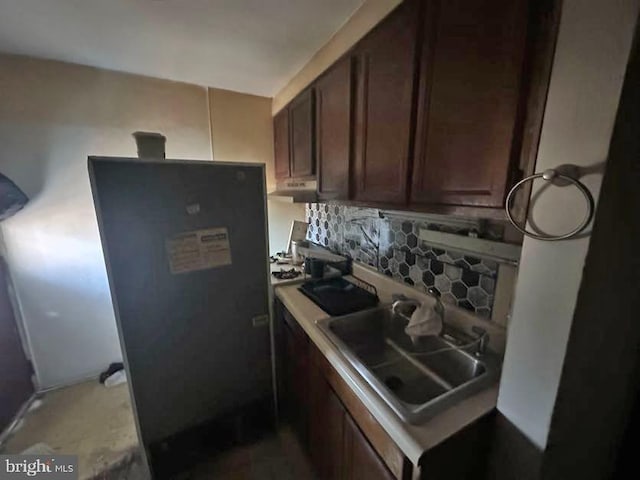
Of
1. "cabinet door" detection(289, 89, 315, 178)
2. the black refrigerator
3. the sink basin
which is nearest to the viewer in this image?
the sink basin

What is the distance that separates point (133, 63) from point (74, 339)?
2.10 meters

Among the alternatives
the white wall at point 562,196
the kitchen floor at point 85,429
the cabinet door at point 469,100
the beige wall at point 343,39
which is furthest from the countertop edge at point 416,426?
the kitchen floor at point 85,429

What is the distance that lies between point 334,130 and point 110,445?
7.36 feet

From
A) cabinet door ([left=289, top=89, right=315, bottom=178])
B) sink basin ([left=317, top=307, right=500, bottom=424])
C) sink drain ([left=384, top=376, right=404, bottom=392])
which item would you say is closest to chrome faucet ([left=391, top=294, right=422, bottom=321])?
sink basin ([left=317, top=307, right=500, bottom=424])

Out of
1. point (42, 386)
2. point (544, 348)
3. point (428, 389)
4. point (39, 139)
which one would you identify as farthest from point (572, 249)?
point (42, 386)

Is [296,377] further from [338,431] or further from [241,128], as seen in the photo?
[241,128]

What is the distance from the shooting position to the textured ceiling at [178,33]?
3.90 feet

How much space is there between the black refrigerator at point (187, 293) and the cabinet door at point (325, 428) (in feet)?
1.47

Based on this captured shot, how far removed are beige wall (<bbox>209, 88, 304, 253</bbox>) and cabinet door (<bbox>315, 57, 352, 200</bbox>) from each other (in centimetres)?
98

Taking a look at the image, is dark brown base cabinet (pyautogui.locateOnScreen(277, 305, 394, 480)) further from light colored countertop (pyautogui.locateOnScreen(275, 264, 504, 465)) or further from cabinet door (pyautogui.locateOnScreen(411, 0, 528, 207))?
cabinet door (pyautogui.locateOnScreen(411, 0, 528, 207))

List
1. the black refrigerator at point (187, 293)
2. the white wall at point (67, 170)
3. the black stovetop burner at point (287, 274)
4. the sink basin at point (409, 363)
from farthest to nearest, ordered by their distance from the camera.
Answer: the black stovetop burner at point (287, 274) → the white wall at point (67, 170) → the black refrigerator at point (187, 293) → the sink basin at point (409, 363)

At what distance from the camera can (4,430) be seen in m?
1.63

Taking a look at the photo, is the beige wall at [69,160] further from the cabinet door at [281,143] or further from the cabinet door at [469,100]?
the cabinet door at [469,100]

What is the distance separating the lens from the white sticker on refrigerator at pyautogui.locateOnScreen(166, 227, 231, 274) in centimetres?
125
